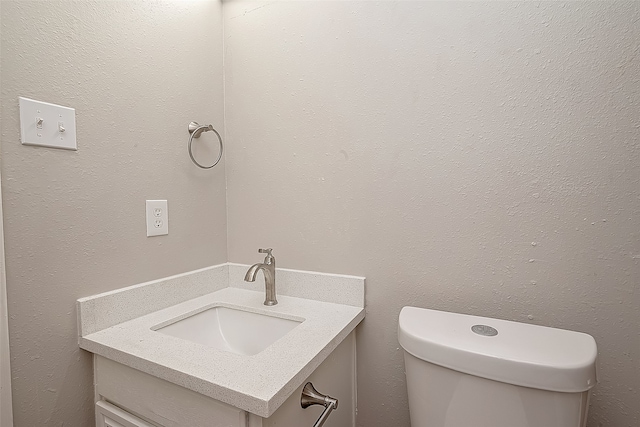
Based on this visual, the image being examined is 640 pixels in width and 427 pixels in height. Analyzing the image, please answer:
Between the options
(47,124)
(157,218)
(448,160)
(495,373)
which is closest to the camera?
(495,373)

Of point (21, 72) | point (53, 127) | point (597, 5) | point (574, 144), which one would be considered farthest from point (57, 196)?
point (597, 5)

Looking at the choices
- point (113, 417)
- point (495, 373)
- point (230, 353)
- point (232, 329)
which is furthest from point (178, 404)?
point (495, 373)

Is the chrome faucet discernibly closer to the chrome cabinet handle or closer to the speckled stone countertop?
the speckled stone countertop

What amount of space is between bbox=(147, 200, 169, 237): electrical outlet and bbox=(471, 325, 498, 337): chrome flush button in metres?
0.94

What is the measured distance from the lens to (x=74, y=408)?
2.62ft

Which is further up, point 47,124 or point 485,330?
point 47,124

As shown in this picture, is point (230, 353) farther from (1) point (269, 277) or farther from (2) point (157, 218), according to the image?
(2) point (157, 218)

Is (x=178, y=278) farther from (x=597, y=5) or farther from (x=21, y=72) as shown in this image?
(x=597, y=5)

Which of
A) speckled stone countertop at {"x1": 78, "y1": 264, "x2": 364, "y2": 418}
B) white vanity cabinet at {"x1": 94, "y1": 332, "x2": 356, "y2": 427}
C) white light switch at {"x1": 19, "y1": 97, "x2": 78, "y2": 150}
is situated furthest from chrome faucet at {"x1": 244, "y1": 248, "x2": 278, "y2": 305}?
white light switch at {"x1": 19, "y1": 97, "x2": 78, "y2": 150}

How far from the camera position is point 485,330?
28.0 inches

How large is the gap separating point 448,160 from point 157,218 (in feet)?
2.99

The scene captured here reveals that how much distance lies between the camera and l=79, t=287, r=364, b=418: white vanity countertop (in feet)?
1.89

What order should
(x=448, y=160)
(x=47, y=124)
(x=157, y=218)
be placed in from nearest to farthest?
(x=47, y=124) → (x=448, y=160) → (x=157, y=218)

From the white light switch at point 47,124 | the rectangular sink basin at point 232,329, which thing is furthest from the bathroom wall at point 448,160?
the white light switch at point 47,124
